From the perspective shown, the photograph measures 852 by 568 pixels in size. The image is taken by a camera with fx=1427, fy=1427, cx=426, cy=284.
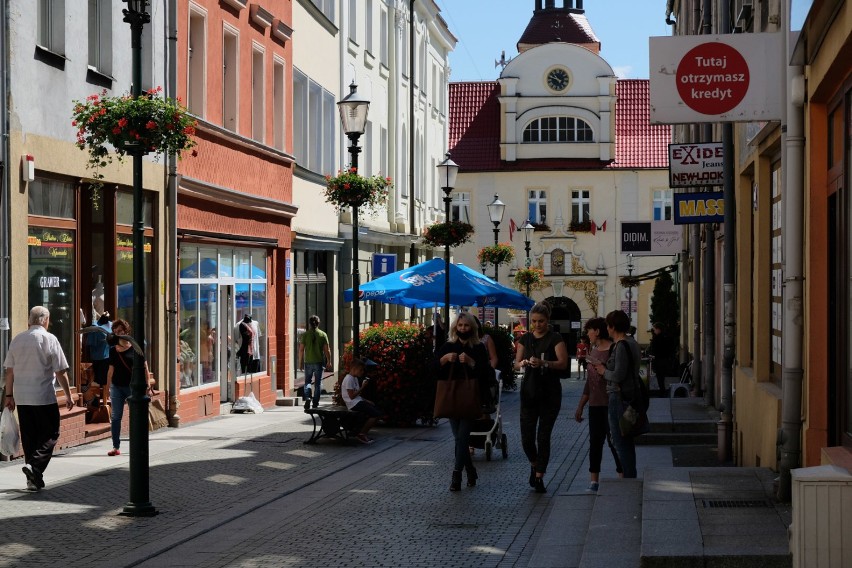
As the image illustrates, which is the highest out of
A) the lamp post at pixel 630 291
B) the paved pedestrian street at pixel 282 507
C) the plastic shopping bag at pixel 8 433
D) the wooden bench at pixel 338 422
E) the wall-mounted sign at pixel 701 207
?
the wall-mounted sign at pixel 701 207

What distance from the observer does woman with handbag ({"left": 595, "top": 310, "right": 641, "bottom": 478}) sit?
41.9ft

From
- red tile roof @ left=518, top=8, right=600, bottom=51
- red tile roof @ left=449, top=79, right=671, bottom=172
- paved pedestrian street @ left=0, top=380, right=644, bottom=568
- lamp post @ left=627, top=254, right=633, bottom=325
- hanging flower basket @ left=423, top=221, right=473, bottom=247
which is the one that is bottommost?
paved pedestrian street @ left=0, top=380, right=644, bottom=568

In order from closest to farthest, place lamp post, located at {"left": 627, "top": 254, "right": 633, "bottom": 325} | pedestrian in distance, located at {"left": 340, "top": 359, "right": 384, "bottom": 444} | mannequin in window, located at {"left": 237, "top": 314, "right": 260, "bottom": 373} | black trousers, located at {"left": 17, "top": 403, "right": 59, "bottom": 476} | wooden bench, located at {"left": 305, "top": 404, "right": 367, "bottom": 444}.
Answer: black trousers, located at {"left": 17, "top": 403, "right": 59, "bottom": 476} < wooden bench, located at {"left": 305, "top": 404, "right": 367, "bottom": 444} < pedestrian in distance, located at {"left": 340, "top": 359, "right": 384, "bottom": 444} < mannequin in window, located at {"left": 237, "top": 314, "right": 260, "bottom": 373} < lamp post, located at {"left": 627, "top": 254, "right": 633, "bottom": 325}

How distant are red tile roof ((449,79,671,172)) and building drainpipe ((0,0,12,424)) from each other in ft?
158

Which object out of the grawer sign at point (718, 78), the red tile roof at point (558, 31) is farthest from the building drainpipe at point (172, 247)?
the red tile roof at point (558, 31)

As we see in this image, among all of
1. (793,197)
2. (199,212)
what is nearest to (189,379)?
(199,212)

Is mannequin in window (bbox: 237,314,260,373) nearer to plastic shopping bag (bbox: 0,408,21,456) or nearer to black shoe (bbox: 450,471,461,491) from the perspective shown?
plastic shopping bag (bbox: 0,408,21,456)

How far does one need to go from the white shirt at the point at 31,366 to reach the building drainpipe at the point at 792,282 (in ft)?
22.3

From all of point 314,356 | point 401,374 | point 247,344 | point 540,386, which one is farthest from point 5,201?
point 314,356

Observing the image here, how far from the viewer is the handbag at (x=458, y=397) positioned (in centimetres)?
1359

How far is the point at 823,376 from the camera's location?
10.3 metres

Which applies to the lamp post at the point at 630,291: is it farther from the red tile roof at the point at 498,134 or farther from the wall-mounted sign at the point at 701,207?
the wall-mounted sign at the point at 701,207

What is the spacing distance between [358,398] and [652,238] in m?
14.7

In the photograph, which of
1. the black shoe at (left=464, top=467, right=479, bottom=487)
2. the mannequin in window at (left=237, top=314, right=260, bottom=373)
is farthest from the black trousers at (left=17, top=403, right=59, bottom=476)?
the mannequin in window at (left=237, top=314, right=260, bottom=373)
